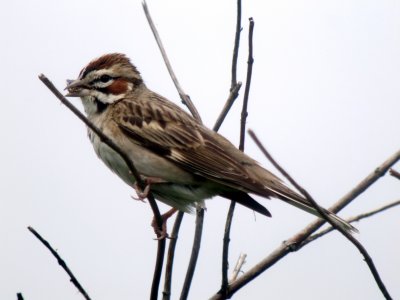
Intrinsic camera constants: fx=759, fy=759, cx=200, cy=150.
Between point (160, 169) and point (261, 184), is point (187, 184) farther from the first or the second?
point (261, 184)

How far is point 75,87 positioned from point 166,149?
103cm

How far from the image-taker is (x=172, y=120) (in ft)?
21.1

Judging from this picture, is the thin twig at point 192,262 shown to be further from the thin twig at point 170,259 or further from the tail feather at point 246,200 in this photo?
the tail feather at point 246,200

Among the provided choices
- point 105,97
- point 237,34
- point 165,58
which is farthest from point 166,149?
point 237,34

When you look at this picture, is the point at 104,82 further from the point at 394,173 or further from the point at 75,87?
the point at 394,173

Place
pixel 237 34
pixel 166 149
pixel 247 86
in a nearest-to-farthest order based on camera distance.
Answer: pixel 247 86
pixel 237 34
pixel 166 149

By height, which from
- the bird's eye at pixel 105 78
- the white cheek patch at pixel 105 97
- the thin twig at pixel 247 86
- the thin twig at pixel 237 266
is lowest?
the thin twig at pixel 237 266

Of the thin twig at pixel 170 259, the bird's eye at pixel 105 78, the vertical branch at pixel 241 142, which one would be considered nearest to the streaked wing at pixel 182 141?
the bird's eye at pixel 105 78

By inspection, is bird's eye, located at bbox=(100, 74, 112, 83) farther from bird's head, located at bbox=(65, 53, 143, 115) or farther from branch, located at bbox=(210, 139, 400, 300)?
branch, located at bbox=(210, 139, 400, 300)

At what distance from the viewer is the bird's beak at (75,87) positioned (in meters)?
6.40

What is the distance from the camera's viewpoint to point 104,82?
6707 mm

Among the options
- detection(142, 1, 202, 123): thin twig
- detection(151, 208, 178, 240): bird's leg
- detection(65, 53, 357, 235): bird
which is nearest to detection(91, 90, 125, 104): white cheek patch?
detection(65, 53, 357, 235): bird

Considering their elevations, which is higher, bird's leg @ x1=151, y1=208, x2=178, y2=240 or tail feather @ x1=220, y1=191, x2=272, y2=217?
tail feather @ x1=220, y1=191, x2=272, y2=217

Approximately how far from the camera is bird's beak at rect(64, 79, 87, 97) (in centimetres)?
640
